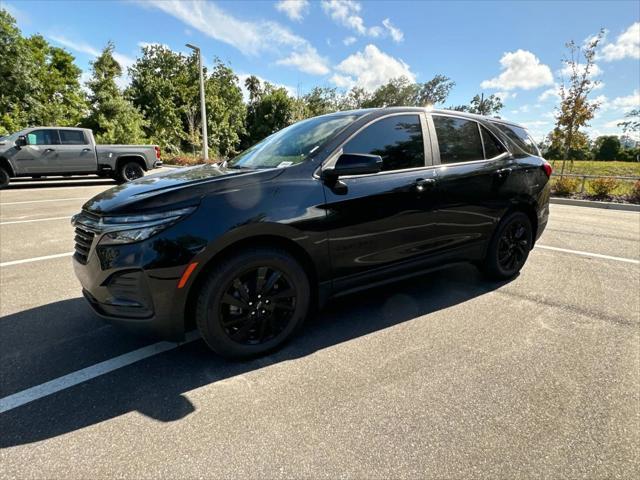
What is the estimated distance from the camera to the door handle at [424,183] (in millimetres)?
3020

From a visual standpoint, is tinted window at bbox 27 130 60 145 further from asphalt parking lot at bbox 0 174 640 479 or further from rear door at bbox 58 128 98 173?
asphalt parking lot at bbox 0 174 640 479

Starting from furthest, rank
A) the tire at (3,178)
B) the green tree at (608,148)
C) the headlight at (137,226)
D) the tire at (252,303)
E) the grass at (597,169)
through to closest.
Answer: the green tree at (608,148), the grass at (597,169), the tire at (3,178), the tire at (252,303), the headlight at (137,226)

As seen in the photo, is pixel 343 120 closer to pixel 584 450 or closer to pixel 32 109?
pixel 584 450

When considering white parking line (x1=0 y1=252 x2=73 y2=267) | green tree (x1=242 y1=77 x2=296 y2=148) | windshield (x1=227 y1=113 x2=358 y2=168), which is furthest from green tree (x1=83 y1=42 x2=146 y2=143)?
windshield (x1=227 y1=113 x2=358 y2=168)

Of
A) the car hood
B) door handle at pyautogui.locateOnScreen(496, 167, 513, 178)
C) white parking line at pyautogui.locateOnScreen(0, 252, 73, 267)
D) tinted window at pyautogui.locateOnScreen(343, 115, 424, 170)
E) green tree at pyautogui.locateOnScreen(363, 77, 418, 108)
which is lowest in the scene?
white parking line at pyautogui.locateOnScreen(0, 252, 73, 267)

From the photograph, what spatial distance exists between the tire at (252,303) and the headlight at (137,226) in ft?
1.32

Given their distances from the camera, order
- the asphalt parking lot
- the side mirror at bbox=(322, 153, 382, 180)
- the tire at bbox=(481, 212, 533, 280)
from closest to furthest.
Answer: the asphalt parking lot
the side mirror at bbox=(322, 153, 382, 180)
the tire at bbox=(481, 212, 533, 280)

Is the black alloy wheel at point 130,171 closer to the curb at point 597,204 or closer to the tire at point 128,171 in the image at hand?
the tire at point 128,171

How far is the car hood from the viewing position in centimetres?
217

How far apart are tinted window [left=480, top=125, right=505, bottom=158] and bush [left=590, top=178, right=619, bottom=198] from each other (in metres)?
10.8

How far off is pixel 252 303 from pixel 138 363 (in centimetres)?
88

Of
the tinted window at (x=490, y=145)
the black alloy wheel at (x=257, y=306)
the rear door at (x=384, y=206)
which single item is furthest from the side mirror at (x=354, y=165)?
the tinted window at (x=490, y=145)

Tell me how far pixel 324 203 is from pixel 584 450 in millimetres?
1989

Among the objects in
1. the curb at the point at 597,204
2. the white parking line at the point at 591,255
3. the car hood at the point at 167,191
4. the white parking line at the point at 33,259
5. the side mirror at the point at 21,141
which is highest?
the side mirror at the point at 21,141
